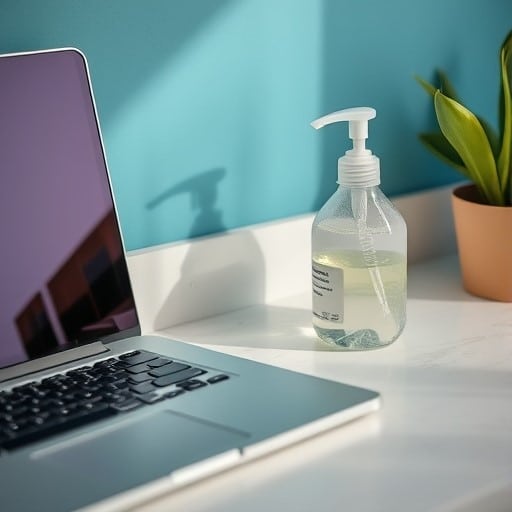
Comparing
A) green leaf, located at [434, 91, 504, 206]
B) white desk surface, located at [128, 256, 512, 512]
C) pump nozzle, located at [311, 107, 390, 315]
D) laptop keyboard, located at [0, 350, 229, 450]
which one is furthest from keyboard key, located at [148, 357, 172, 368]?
green leaf, located at [434, 91, 504, 206]

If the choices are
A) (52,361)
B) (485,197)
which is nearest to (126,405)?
(52,361)

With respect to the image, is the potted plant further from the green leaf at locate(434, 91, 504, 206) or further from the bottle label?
the bottle label

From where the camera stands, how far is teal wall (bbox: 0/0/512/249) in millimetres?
984

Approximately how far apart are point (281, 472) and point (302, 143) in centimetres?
51

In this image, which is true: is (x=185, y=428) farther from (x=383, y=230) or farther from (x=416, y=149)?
(x=416, y=149)

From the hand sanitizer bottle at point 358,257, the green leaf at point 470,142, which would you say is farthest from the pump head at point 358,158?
the green leaf at point 470,142

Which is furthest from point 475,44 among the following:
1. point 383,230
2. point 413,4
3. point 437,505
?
point 437,505

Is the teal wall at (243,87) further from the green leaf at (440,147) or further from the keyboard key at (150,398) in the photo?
the keyboard key at (150,398)

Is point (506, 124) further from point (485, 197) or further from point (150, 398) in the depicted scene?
point (150, 398)

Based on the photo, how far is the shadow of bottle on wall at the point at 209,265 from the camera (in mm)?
1059

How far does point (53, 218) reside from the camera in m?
0.91

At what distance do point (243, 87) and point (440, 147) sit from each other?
10.3 inches

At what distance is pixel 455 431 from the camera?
0.79 m

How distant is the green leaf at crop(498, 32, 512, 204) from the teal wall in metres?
0.14
